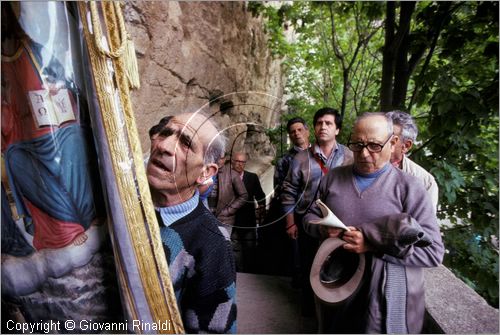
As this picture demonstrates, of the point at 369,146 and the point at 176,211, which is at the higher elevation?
the point at 369,146

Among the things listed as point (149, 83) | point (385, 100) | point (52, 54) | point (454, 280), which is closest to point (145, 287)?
point (52, 54)

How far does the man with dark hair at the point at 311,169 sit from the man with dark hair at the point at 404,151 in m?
0.30

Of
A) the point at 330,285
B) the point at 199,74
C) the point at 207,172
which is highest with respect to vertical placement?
the point at 199,74

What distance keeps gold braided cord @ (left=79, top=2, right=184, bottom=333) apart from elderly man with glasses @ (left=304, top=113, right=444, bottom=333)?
62cm

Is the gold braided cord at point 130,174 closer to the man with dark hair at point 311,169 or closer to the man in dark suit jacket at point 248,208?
the man in dark suit jacket at point 248,208

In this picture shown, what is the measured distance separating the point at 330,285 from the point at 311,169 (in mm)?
451

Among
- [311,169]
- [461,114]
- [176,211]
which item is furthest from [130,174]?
[461,114]

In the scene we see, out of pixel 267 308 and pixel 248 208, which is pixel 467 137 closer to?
pixel 267 308

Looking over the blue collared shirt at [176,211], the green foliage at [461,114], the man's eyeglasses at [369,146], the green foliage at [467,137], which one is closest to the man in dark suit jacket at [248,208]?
the blue collared shirt at [176,211]

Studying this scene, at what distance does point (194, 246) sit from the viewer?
104 centimetres

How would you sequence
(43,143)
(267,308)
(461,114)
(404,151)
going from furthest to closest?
(461,114)
(267,308)
(404,151)
(43,143)

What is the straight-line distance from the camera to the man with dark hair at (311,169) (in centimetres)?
115

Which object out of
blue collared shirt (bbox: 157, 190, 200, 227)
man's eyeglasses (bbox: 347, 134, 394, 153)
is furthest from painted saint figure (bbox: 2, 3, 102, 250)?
man's eyeglasses (bbox: 347, 134, 394, 153)

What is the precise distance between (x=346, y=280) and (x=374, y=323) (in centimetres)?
18
